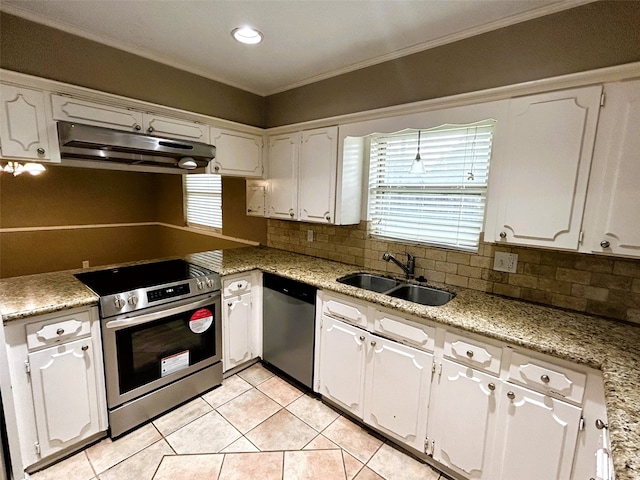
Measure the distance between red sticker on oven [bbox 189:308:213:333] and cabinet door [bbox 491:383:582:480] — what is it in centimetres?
192

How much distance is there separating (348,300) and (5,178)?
4623mm

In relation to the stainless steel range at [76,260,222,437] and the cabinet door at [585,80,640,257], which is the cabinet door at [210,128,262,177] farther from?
the cabinet door at [585,80,640,257]

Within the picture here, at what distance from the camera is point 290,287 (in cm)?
236

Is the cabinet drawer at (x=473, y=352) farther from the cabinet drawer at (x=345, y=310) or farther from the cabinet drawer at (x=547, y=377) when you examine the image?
the cabinet drawer at (x=345, y=310)

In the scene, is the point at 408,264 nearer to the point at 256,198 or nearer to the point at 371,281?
the point at 371,281

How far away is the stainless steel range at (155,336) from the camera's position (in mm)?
1834

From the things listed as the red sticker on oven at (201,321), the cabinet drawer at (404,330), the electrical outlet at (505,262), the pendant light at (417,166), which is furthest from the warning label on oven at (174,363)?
the electrical outlet at (505,262)

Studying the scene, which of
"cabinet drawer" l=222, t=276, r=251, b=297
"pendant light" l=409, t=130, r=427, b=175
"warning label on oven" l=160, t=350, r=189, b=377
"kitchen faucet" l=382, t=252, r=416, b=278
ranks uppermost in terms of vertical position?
"pendant light" l=409, t=130, r=427, b=175

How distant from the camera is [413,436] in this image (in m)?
1.78

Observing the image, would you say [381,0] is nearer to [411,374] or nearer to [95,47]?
[95,47]

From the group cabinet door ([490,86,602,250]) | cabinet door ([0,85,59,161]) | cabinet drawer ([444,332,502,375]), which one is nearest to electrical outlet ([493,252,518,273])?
cabinet door ([490,86,602,250])

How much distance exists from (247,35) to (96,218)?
4.06 meters

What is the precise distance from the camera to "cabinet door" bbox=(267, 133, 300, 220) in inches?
107

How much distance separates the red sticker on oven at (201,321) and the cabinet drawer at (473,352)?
1657mm
